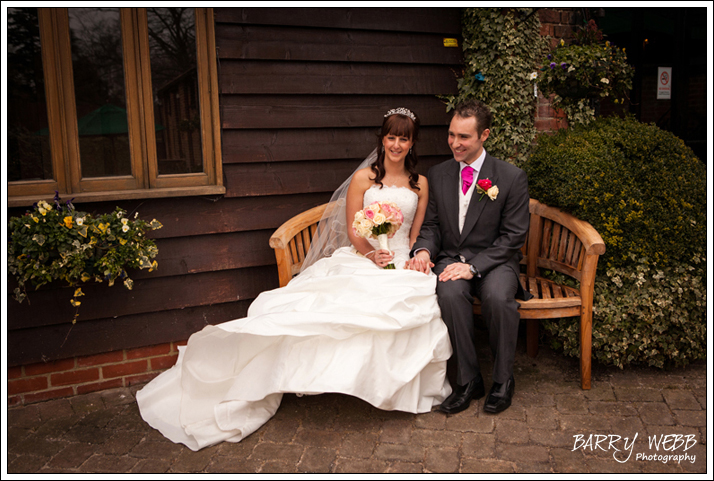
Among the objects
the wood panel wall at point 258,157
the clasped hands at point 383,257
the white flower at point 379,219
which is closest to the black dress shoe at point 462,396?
the clasped hands at point 383,257

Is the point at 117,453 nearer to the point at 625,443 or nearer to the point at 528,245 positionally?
the point at 625,443

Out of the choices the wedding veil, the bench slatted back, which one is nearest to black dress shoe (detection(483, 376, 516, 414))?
the bench slatted back

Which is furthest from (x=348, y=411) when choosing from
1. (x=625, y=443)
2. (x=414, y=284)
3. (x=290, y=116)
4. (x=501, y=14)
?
(x=501, y=14)

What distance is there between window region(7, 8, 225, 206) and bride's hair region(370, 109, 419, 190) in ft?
3.45

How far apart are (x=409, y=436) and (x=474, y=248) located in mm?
1258

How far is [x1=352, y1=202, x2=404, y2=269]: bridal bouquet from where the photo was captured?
3.16 metres

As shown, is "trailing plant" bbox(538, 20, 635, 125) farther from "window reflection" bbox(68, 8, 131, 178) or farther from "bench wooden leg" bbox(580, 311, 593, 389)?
"window reflection" bbox(68, 8, 131, 178)

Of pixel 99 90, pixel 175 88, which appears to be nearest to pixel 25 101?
pixel 99 90

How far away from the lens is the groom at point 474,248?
3.08 m

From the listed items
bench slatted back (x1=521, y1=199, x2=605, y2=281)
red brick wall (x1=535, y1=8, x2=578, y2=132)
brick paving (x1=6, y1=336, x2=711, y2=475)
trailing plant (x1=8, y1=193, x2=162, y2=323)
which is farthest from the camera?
red brick wall (x1=535, y1=8, x2=578, y2=132)

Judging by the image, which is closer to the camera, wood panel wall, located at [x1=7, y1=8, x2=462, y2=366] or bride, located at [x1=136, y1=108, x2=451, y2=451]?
bride, located at [x1=136, y1=108, x2=451, y2=451]

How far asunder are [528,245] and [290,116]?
1.91 metres

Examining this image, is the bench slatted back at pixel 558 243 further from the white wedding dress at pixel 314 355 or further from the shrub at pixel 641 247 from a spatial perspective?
the white wedding dress at pixel 314 355

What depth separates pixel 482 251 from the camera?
3379mm
